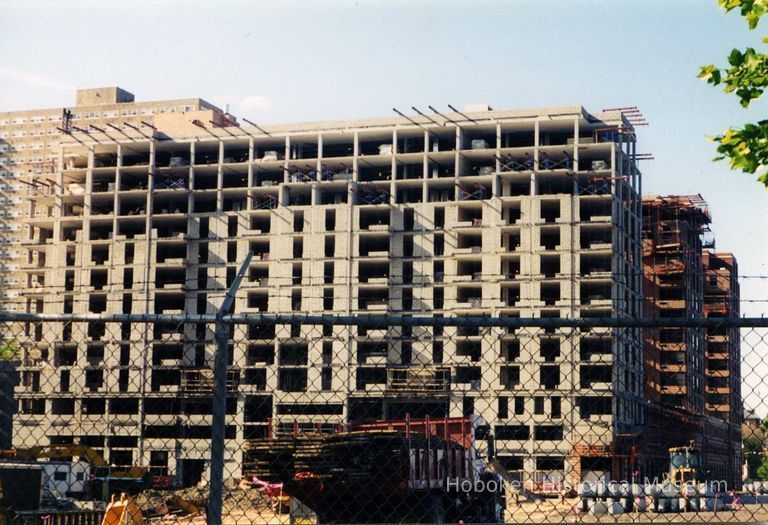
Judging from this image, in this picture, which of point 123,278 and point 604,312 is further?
point 123,278

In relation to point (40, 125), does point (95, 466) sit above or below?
below

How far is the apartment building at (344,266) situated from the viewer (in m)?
75.6

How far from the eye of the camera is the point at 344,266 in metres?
79.4

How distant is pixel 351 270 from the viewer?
79.2m

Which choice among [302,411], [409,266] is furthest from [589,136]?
[302,411]

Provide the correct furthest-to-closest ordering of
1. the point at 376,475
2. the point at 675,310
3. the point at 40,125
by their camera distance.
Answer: the point at 40,125
the point at 675,310
the point at 376,475

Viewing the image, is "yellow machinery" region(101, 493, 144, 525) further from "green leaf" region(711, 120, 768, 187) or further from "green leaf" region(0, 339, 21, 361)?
"green leaf" region(0, 339, 21, 361)

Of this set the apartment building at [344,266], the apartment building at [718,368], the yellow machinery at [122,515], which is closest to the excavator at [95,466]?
the apartment building at [344,266]

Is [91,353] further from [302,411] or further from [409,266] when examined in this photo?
[409,266]

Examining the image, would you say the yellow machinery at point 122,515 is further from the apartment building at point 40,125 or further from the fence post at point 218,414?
the apartment building at point 40,125

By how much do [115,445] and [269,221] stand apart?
67.0 ft

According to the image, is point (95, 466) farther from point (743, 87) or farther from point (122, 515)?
point (743, 87)

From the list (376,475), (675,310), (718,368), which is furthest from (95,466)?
(718,368)

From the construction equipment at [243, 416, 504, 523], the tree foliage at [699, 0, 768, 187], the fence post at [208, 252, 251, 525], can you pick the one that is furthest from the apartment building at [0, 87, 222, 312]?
the fence post at [208, 252, 251, 525]
